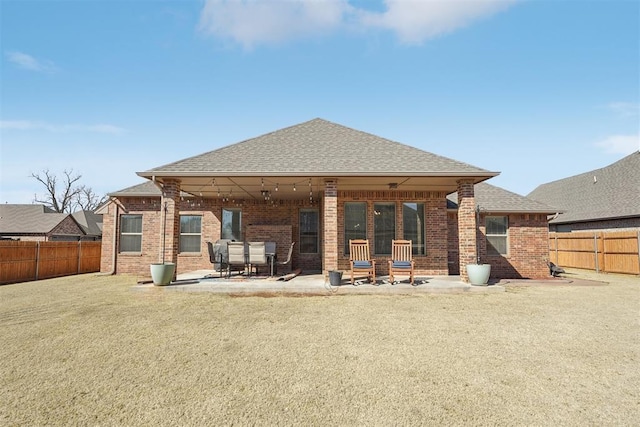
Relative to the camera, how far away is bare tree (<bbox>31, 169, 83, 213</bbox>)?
4369cm

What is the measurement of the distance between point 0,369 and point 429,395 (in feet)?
15.3

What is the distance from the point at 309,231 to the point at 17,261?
10.9 metres

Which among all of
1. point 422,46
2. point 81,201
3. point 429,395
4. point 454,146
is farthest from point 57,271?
point 81,201

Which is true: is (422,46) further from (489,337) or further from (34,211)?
(34,211)

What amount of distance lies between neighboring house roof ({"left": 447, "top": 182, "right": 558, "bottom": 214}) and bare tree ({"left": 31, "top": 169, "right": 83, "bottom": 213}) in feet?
175

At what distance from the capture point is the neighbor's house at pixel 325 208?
349 inches

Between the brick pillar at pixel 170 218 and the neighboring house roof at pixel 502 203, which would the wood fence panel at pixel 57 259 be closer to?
the brick pillar at pixel 170 218

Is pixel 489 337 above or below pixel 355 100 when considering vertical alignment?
below

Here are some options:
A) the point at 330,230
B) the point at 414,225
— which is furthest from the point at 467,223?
the point at 330,230

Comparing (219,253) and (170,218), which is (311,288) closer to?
(219,253)

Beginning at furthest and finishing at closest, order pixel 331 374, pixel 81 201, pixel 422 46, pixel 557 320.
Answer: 1. pixel 81 201
2. pixel 422 46
3. pixel 557 320
4. pixel 331 374

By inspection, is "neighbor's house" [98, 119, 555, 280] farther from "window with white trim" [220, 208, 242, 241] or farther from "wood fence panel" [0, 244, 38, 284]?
"wood fence panel" [0, 244, 38, 284]

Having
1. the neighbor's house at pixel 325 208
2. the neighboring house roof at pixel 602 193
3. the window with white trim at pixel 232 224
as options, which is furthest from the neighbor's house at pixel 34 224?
the neighboring house roof at pixel 602 193

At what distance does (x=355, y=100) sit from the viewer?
43.1ft
